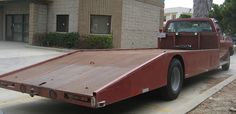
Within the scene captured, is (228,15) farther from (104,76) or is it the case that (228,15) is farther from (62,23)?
(104,76)

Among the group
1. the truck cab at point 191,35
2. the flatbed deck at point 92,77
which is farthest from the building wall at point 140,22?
the flatbed deck at point 92,77

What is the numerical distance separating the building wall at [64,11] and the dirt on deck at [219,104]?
57.6 ft

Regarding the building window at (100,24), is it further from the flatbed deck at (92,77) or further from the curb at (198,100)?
the flatbed deck at (92,77)

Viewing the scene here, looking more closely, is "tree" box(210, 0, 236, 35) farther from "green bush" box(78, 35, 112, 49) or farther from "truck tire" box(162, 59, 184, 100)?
"truck tire" box(162, 59, 184, 100)

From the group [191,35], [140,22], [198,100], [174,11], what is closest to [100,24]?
[140,22]

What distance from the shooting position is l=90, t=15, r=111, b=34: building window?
26656 mm

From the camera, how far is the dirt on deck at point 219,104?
7309 millimetres

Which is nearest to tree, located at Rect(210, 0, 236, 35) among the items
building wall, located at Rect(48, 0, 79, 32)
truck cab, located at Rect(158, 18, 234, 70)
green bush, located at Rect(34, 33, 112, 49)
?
green bush, located at Rect(34, 33, 112, 49)

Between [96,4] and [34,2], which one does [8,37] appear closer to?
[34,2]

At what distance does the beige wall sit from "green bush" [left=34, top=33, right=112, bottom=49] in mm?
1208

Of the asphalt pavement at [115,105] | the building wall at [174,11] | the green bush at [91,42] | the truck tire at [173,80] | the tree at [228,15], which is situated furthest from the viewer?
the building wall at [174,11]

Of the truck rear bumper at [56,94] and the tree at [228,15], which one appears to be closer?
the truck rear bumper at [56,94]

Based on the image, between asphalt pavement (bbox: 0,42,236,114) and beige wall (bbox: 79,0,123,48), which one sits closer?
asphalt pavement (bbox: 0,42,236,114)

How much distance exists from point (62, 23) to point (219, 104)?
66.8ft
